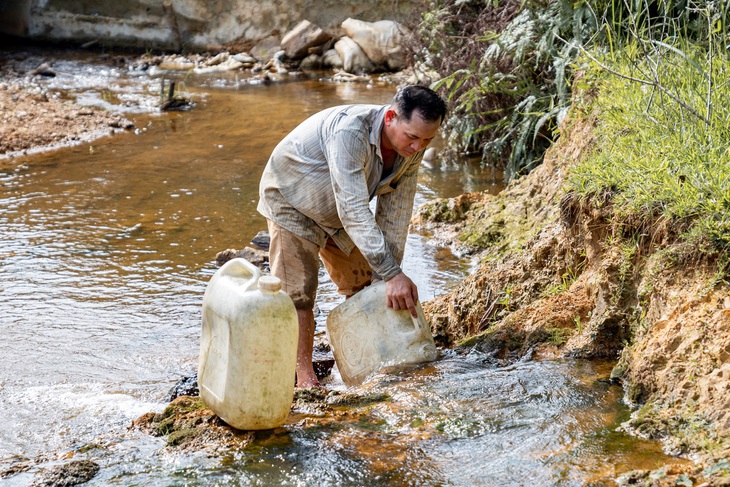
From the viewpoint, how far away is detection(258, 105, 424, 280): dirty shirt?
3.65 m

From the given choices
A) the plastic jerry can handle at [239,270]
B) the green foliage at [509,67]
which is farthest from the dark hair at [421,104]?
the green foliage at [509,67]

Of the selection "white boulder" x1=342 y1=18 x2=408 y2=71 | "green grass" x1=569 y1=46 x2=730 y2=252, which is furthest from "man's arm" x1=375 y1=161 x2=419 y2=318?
"white boulder" x1=342 y1=18 x2=408 y2=71

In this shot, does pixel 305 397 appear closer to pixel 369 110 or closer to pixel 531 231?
pixel 369 110

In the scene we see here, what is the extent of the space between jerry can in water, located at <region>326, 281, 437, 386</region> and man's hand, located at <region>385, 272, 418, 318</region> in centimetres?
7

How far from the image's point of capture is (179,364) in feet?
15.2

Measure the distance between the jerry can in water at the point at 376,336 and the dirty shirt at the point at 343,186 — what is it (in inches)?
6.5

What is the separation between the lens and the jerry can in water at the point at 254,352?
9.77ft

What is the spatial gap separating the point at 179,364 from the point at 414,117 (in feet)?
6.44

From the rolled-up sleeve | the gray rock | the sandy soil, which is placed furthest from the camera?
the gray rock

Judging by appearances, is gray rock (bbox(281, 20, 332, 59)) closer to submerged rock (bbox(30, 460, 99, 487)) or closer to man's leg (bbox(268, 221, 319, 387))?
man's leg (bbox(268, 221, 319, 387))

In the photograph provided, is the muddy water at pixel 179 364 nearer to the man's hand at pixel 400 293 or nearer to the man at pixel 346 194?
the man's hand at pixel 400 293

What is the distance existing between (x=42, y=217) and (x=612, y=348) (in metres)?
5.32

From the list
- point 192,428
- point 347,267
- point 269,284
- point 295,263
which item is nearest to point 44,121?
point 347,267

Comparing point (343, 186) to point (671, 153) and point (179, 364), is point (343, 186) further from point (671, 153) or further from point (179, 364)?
point (179, 364)
